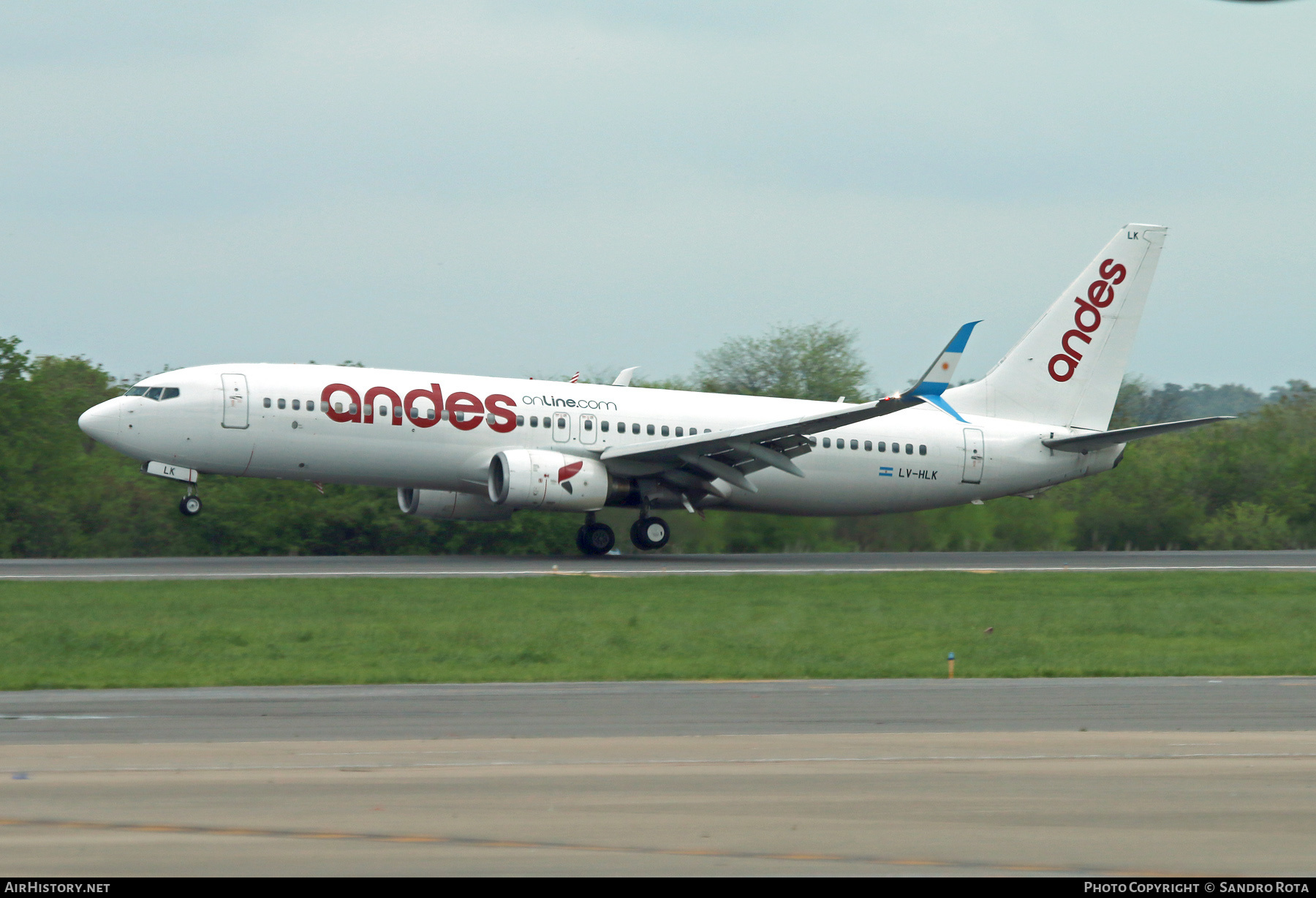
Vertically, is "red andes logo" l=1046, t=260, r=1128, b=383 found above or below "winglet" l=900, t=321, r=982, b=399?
above

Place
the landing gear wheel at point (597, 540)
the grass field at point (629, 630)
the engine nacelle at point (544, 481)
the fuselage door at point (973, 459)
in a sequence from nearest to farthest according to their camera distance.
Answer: the grass field at point (629, 630) → the engine nacelle at point (544, 481) → the landing gear wheel at point (597, 540) → the fuselage door at point (973, 459)

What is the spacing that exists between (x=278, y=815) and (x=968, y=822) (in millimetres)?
4217

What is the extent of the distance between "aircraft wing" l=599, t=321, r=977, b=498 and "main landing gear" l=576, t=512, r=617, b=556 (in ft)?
5.55

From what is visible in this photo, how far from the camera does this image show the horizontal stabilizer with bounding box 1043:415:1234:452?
3322 cm

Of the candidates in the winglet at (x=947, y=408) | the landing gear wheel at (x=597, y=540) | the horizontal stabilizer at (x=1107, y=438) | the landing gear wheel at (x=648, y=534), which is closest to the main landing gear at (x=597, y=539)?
the landing gear wheel at (x=597, y=540)

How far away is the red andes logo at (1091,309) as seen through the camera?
37.9 m

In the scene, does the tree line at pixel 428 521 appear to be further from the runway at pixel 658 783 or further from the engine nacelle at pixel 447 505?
the runway at pixel 658 783

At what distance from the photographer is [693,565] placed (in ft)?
104

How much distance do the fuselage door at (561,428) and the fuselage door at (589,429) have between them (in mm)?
312

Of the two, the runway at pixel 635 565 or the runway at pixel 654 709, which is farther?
the runway at pixel 635 565

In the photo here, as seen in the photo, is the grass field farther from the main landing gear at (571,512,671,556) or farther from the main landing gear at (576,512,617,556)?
the main landing gear at (576,512,617,556)

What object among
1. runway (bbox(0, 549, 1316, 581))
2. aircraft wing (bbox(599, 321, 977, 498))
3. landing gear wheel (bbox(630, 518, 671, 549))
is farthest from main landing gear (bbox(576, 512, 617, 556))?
aircraft wing (bbox(599, 321, 977, 498))
